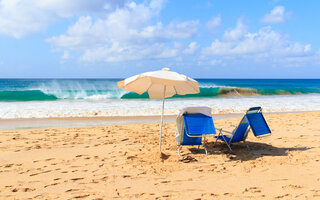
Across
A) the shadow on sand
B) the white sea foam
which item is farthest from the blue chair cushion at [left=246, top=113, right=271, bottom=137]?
the white sea foam

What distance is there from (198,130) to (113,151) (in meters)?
1.99

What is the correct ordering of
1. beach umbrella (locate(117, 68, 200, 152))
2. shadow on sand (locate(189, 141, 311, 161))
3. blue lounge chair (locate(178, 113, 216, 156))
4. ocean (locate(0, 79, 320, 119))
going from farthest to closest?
ocean (locate(0, 79, 320, 119))
shadow on sand (locate(189, 141, 311, 161))
blue lounge chair (locate(178, 113, 216, 156))
beach umbrella (locate(117, 68, 200, 152))

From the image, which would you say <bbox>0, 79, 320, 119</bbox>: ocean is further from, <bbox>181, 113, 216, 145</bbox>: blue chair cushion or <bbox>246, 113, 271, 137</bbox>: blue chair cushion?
<bbox>246, 113, 271, 137</bbox>: blue chair cushion

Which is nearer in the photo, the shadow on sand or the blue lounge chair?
the blue lounge chair

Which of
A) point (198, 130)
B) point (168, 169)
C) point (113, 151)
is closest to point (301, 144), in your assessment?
point (198, 130)

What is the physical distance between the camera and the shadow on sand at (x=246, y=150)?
5.48 metres

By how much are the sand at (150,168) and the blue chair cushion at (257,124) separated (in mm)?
485

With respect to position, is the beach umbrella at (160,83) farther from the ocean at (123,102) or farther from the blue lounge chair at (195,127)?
the ocean at (123,102)

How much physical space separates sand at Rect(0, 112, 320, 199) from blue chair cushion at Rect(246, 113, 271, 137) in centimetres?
49

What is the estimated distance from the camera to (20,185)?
153 inches

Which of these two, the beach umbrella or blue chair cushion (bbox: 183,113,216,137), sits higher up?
the beach umbrella

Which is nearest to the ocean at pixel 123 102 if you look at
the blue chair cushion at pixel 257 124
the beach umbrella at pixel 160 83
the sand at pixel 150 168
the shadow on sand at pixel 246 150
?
the sand at pixel 150 168

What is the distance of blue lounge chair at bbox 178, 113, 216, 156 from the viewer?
5207mm

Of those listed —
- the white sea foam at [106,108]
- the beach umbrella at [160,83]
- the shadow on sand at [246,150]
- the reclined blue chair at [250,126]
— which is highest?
the beach umbrella at [160,83]
